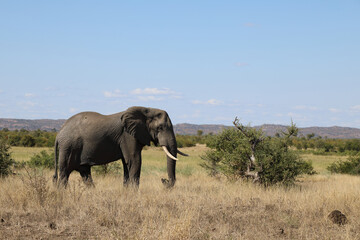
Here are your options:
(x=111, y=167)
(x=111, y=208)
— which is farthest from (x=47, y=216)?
(x=111, y=167)

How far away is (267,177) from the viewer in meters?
13.7

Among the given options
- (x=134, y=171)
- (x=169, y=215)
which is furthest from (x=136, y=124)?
(x=169, y=215)

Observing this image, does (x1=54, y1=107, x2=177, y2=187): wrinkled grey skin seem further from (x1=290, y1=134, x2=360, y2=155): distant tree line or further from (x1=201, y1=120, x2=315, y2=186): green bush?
(x1=290, y1=134, x2=360, y2=155): distant tree line

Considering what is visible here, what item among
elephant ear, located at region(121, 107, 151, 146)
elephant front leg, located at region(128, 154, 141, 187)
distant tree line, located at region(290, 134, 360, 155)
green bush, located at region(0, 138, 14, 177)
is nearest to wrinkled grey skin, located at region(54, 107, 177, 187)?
elephant ear, located at region(121, 107, 151, 146)

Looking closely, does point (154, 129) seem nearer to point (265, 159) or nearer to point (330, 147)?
point (265, 159)

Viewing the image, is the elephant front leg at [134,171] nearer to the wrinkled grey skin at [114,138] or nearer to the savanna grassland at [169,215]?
the wrinkled grey skin at [114,138]

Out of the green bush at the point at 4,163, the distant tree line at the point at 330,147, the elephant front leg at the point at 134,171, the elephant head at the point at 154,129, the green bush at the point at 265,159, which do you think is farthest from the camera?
the distant tree line at the point at 330,147

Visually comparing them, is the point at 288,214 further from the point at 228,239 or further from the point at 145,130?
the point at 145,130

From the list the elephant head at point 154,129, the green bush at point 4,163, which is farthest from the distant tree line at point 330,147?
the green bush at point 4,163

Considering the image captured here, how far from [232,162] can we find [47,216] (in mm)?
7665

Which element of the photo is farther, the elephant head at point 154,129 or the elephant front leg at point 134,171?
the elephant head at point 154,129

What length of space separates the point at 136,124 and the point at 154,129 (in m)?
0.55

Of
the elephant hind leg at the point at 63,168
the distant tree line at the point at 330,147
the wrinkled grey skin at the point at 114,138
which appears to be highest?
the wrinkled grey skin at the point at 114,138

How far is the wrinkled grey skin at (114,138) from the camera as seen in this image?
11562 mm
